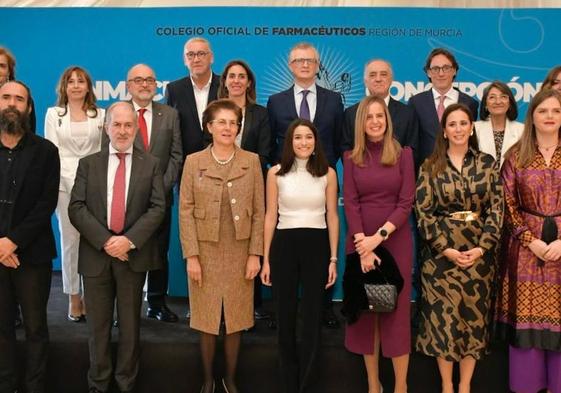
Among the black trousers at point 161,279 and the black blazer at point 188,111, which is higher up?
the black blazer at point 188,111

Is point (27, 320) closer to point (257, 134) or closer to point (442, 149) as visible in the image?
point (257, 134)

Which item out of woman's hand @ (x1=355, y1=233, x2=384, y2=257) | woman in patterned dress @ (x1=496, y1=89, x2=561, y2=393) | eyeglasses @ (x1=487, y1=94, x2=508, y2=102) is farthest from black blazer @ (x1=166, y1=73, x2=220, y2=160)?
woman in patterned dress @ (x1=496, y1=89, x2=561, y2=393)

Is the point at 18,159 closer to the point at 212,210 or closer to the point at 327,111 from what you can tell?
the point at 212,210

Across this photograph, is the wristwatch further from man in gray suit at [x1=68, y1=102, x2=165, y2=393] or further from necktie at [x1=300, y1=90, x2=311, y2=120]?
man in gray suit at [x1=68, y1=102, x2=165, y2=393]

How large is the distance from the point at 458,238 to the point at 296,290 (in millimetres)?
920

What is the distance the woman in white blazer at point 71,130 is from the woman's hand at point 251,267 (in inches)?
49.5

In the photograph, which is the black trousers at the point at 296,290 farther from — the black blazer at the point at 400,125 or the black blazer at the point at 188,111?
the black blazer at the point at 188,111

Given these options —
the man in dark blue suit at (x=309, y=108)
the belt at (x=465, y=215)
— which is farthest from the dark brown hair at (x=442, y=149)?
the man in dark blue suit at (x=309, y=108)

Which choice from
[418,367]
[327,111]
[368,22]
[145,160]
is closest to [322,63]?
[368,22]

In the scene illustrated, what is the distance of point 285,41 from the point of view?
18.3ft

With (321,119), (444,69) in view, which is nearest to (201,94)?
(321,119)

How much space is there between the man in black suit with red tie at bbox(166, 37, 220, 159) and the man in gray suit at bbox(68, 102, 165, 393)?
0.68 metres

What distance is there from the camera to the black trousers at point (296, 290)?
3.53 meters

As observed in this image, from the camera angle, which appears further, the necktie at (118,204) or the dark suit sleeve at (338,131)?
the dark suit sleeve at (338,131)
